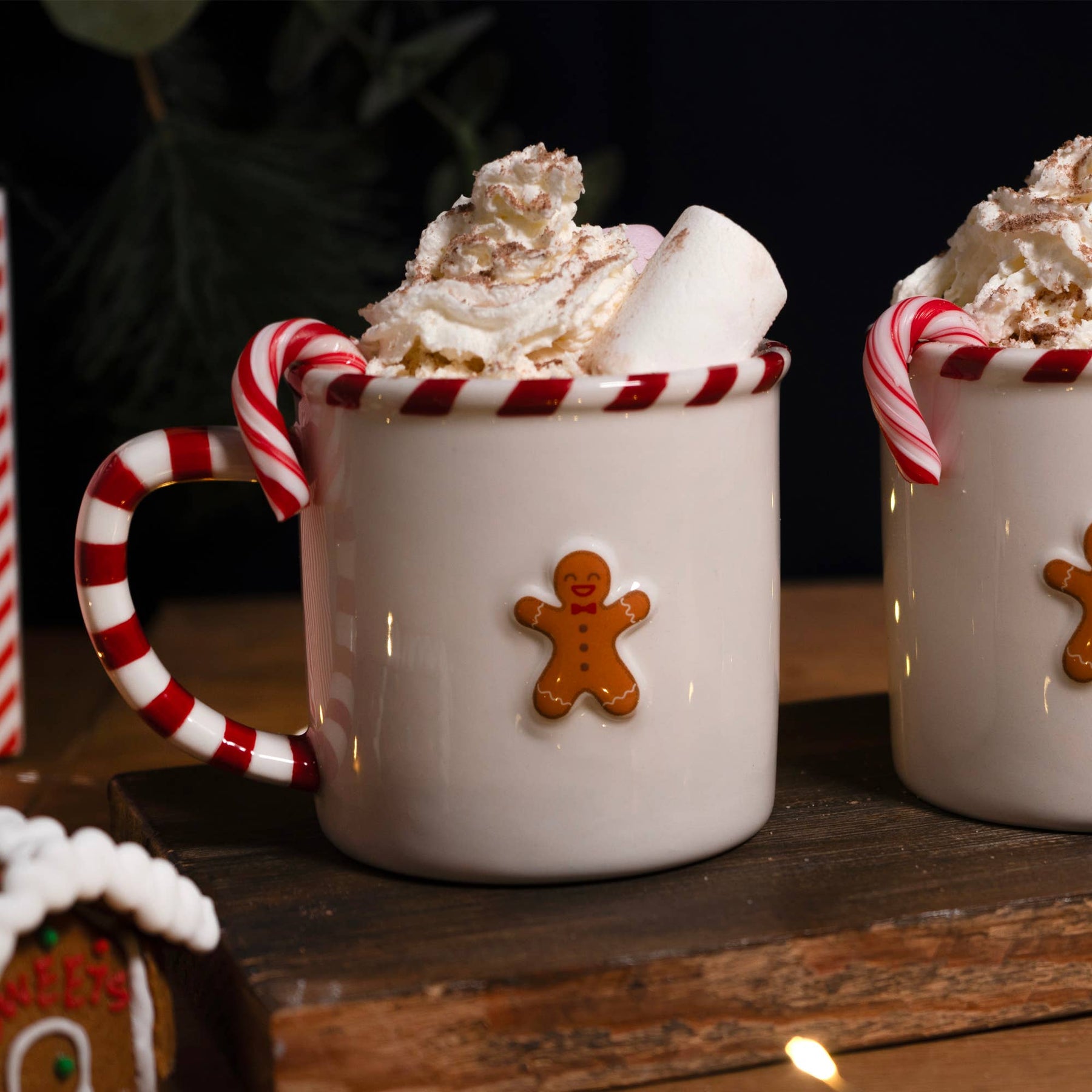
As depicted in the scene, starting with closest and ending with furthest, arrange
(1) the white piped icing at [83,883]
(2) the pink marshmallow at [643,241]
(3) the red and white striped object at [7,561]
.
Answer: (1) the white piped icing at [83,883] → (2) the pink marshmallow at [643,241] → (3) the red and white striped object at [7,561]

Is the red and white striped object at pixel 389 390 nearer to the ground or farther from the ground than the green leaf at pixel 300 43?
nearer to the ground

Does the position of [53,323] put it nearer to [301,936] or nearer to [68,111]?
[68,111]

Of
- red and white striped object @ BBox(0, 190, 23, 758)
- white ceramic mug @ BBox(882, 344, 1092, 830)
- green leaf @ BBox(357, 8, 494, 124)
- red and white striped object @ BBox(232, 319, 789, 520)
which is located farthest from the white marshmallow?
green leaf @ BBox(357, 8, 494, 124)

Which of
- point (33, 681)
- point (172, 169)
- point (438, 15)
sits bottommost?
point (33, 681)

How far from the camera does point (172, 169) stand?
1592 millimetres

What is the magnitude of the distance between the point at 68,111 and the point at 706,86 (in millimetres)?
790

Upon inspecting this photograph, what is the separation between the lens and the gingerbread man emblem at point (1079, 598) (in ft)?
2.42

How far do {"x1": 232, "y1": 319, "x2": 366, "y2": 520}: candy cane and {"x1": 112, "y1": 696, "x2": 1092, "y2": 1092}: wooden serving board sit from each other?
205mm

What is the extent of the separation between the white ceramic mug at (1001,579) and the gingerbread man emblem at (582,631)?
19cm

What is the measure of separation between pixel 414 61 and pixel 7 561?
82 centimetres

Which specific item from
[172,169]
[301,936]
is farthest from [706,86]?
[301,936]

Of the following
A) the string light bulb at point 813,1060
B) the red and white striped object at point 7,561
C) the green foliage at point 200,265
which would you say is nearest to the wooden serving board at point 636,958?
the string light bulb at point 813,1060

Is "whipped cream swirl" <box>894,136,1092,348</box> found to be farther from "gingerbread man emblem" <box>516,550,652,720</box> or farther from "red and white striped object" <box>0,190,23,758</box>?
"red and white striped object" <box>0,190,23,758</box>

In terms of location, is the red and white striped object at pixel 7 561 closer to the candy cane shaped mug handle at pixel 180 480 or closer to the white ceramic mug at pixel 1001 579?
the candy cane shaped mug handle at pixel 180 480
